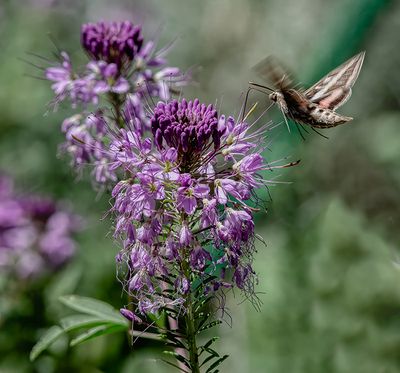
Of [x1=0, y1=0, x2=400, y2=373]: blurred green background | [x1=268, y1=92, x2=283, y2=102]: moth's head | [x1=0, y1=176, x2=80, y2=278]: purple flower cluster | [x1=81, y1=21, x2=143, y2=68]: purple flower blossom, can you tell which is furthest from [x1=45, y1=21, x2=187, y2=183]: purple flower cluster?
[x1=0, y1=176, x2=80, y2=278]: purple flower cluster

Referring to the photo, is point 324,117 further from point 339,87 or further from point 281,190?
point 281,190

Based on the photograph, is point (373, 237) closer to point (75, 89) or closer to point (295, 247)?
point (295, 247)

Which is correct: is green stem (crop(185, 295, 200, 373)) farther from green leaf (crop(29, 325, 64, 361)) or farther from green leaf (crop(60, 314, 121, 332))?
green leaf (crop(29, 325, 64, 361))

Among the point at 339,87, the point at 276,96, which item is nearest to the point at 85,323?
the point at 276,96

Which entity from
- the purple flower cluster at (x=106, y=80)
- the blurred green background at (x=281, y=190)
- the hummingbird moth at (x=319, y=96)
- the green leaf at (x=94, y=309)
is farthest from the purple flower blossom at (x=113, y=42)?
the green leaf at (x=94, y=309)

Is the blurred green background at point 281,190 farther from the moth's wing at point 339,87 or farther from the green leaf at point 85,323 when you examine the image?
the green leaf at point 85,323

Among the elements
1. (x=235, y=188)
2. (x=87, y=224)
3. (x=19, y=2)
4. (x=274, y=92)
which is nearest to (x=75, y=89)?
(x=274, y=92)
